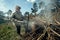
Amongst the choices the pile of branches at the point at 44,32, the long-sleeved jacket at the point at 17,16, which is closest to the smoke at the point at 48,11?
→ the pile of branches at the point at 44,32

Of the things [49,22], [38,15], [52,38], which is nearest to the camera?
[52,38]

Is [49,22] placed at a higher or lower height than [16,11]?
lower

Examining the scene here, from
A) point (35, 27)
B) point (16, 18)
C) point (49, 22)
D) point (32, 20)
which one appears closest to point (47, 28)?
point (49, 22)

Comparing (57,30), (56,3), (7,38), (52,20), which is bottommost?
(7,38)

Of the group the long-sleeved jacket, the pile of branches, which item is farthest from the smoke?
the long-sleeved jacket

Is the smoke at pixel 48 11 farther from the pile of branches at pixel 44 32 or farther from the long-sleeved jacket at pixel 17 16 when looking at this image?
the long-sleeved jacket at pixel 17 16

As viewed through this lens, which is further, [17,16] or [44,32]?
[17,16]

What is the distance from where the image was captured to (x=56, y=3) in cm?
692

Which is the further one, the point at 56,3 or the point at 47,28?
the point at 56,3

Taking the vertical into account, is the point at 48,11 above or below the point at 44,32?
above

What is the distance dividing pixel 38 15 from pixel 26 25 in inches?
30.7

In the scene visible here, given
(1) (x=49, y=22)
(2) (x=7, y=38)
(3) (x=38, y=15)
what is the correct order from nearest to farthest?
1. (1) (x=49, y=22)
2. (2) (x=7, y=38)
3. (3) (x=38, y=15)

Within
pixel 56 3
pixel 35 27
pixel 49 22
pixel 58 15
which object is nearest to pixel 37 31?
pixel 35 27

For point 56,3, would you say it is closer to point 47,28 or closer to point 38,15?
point 38,15
